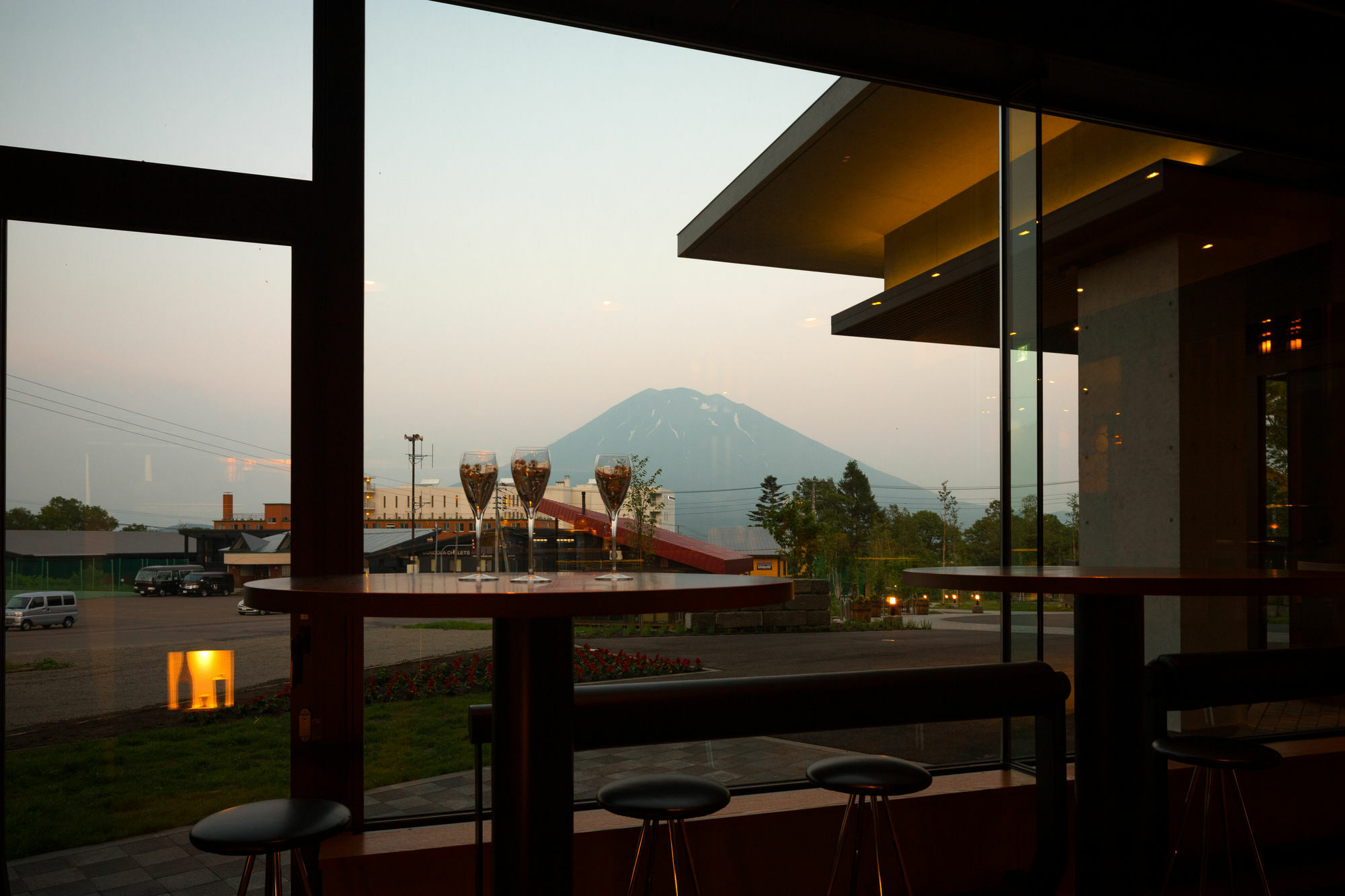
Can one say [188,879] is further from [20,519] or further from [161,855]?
[20,519]

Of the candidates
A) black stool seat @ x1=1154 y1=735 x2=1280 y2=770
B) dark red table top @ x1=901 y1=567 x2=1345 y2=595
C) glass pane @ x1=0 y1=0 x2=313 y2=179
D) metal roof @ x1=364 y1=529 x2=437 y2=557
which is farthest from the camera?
metal roof @ x1=364 y1=529 x2=437 y2=557

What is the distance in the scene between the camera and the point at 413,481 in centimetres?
267

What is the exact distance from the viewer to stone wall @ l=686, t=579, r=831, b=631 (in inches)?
122

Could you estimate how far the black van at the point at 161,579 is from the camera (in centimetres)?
246

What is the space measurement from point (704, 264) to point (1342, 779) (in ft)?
11.1

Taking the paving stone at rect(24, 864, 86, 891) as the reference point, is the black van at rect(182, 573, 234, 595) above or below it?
above

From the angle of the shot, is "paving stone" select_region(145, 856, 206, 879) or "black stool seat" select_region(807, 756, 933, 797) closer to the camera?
"black stool seat" select_region(807, 756, 933, 797)

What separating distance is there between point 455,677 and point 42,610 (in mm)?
1143

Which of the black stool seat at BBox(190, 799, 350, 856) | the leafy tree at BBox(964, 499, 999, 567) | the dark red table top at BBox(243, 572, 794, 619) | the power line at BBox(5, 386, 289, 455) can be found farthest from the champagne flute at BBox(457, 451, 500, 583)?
the leafy tree at BBox(964, 499, 999, 567)

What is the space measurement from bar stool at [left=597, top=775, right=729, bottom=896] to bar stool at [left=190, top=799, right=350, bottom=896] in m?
0.52

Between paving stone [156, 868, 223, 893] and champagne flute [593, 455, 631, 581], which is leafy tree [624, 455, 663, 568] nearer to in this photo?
champagne flute [593, 455, 631, 581]

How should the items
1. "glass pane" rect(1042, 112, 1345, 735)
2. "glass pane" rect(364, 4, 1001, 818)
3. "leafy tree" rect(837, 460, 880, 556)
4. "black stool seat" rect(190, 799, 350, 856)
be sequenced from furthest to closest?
"glass pane" rect(1042, 112, 1345, 735), "leafy tree" rect(837, 460, 880, 556), "glass pane" rect(364, 4, 1001, 818), "black stool seat" rect(190, 799, 350, 856)

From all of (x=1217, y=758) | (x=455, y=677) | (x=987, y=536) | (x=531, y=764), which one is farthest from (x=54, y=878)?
(x=987, y=536)

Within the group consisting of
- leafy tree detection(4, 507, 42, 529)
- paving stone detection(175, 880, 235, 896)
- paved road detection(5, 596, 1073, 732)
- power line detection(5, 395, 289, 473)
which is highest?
power line detection(5, 395, 289, 473)
